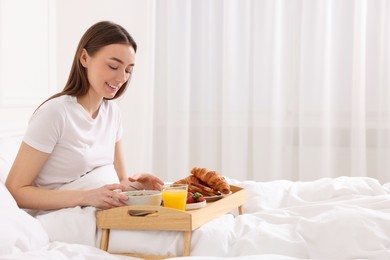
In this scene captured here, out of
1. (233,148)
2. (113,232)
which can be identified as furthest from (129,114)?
(113,232)

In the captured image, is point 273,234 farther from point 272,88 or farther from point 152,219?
point 272,88

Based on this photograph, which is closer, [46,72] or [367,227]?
[367,227]

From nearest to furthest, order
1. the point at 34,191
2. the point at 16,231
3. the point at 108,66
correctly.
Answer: the point at 16,231 < the point at 34,191 < the point at 108,66

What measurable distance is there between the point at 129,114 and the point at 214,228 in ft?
8.85

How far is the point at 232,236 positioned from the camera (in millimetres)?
1773

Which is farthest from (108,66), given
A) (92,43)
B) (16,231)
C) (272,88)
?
(272,88)

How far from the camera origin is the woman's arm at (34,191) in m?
1.91

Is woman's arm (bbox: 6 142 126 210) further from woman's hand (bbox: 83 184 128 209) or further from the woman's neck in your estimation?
the woman's neck

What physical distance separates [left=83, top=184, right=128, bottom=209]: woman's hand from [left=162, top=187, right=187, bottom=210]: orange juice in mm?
126

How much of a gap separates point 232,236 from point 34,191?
66 cm

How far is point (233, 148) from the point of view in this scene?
4.28m

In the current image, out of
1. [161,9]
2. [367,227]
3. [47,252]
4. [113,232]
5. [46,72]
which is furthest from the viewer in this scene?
[161,9]

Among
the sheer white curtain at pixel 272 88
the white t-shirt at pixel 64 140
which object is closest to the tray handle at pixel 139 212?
the white t-shirt at pixel 64 140

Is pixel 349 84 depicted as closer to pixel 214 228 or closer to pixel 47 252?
pixel 214 228
